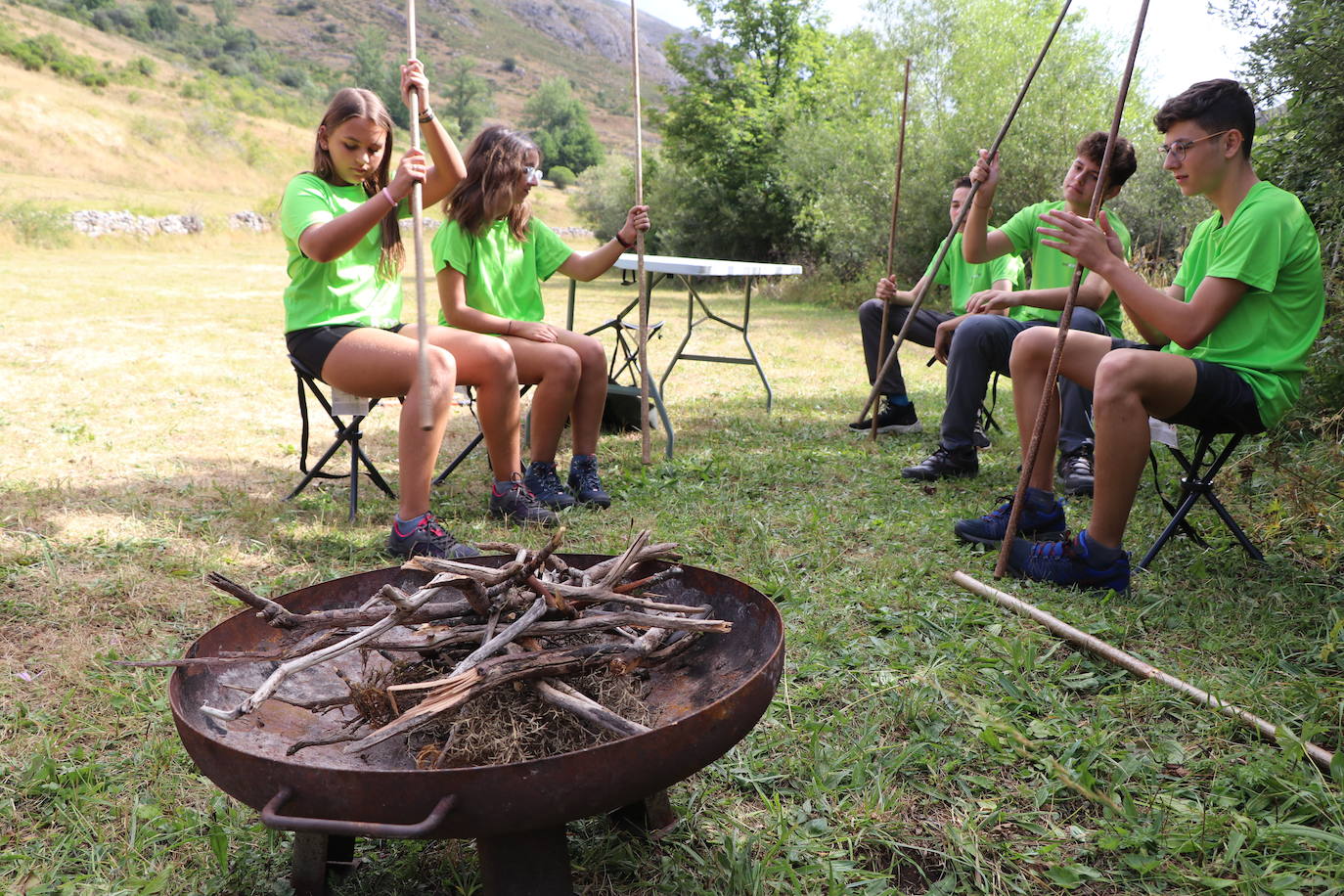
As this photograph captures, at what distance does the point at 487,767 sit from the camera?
3.93 feet

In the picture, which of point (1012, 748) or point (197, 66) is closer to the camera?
point (1012, 748)

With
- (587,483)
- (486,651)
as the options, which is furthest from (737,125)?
(486,651)

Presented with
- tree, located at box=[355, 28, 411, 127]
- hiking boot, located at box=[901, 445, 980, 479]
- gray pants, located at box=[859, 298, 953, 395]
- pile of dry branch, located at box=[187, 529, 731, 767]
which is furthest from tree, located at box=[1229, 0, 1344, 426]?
tree, located at box=[355, 28, 411, 127]

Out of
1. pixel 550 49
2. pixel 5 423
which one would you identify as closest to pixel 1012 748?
pixel 5 423

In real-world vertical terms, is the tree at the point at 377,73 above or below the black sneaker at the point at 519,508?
above

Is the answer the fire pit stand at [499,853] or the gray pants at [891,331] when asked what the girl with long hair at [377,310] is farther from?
the gray pants at [891,331]

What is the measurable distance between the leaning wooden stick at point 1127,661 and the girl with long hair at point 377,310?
1698 mm

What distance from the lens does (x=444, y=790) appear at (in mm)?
1196

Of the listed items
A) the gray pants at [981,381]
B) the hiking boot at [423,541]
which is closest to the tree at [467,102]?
the gray pants at [981,381]

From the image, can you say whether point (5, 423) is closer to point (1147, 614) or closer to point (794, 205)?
point (1147, 614)

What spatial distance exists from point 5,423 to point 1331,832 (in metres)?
6.19

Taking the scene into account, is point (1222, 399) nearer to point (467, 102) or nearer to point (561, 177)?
point (561, 177)

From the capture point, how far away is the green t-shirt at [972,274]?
4.81 meters

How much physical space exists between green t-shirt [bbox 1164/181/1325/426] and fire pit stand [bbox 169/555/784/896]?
74.8 inches
